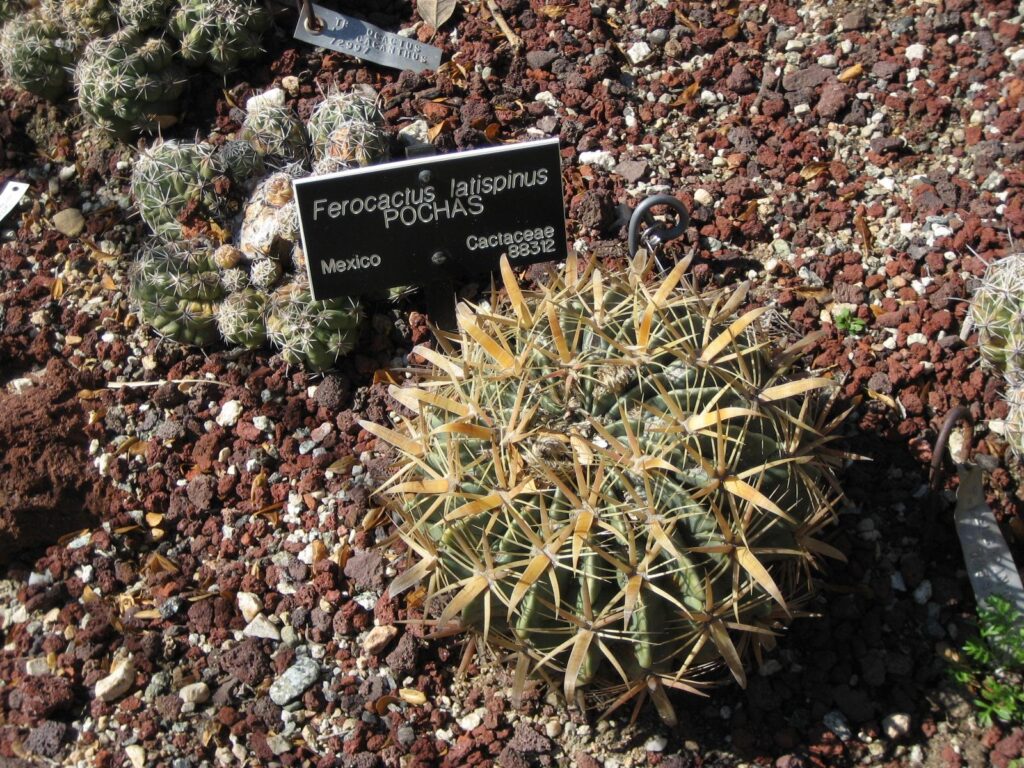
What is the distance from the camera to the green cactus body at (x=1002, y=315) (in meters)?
2.45

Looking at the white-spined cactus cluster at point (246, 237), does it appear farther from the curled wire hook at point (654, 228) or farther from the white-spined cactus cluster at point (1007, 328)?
the white-spined cactus cluster at point (1007, 328)

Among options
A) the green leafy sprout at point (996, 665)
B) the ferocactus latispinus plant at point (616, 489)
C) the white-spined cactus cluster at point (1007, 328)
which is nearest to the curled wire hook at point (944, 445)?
the white-spined cactus cluster at point (1007, 328)

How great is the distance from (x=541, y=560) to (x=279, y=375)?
1.39 meters

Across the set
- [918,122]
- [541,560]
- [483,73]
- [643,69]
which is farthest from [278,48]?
[541,560]

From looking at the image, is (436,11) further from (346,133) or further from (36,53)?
(36,53)

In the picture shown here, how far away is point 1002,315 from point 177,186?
2.32 m

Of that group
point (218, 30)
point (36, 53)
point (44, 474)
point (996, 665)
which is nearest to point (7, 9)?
point (36, 53)

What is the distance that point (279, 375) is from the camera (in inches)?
115

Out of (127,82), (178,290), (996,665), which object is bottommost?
(996,665)

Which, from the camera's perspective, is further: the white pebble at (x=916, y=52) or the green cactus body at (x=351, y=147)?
the white pebble at (x=916, y=52)

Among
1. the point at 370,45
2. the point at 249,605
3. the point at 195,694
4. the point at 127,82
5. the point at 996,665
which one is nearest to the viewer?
the point at 996,665

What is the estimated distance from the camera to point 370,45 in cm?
347

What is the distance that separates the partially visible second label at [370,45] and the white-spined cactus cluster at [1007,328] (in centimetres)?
192

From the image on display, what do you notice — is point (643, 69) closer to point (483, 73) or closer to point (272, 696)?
point (483, 73)
